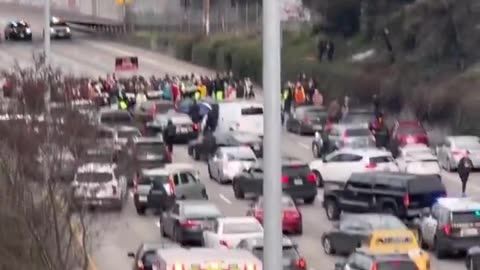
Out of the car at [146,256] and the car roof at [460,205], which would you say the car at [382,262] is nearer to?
the car at [146,256]

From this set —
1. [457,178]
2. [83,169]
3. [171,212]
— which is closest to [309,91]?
[457,178]

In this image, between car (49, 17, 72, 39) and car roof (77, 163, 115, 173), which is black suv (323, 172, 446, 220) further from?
car (49, 17, 72, 39)

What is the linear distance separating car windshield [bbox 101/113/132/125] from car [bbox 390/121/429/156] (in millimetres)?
9227

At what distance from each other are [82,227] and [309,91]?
3980 centimetres

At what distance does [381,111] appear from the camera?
191 ft

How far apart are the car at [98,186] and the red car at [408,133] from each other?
11447 millimetres

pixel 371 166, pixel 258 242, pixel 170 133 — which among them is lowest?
pixel 258 242

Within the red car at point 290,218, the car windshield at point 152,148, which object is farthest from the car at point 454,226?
the car windshield at point 152,148

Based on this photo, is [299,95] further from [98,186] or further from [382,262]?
[382,262]

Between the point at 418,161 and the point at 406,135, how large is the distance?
627cm

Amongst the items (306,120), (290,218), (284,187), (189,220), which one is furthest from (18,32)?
(189,220)

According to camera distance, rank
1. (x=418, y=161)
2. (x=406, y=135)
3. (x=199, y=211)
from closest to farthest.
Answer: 1. (x=199, y=211)
2. (x=418, y=161)
3. (x=406, y=135)

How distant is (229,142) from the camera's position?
49.6 metres

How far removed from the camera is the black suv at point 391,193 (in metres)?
35.9
